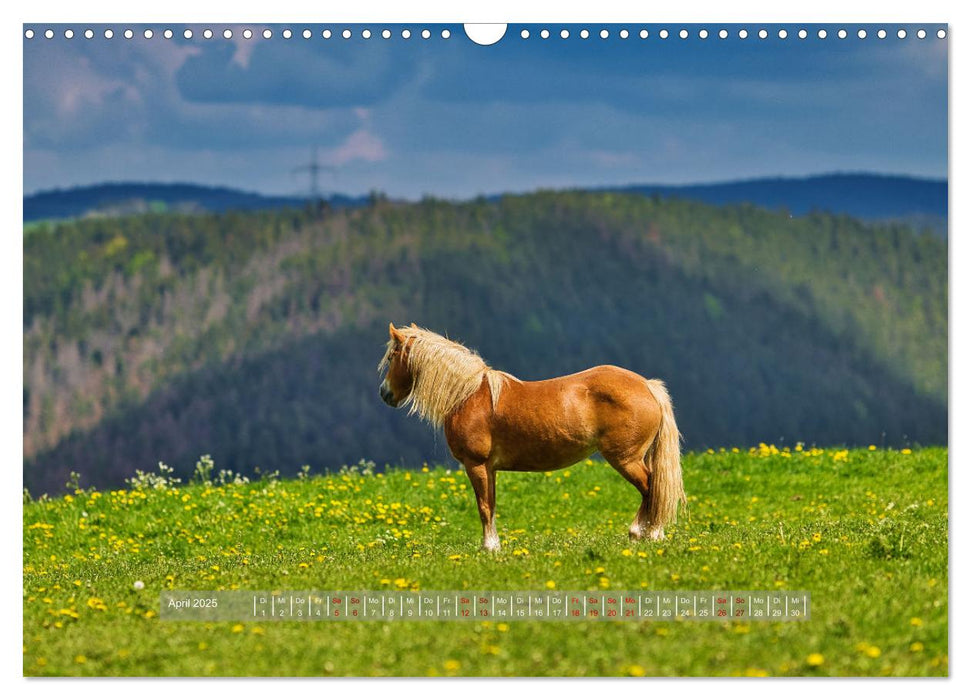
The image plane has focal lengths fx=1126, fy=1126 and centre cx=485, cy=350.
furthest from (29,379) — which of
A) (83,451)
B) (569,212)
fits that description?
(569,212)

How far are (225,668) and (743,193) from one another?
9.43 m

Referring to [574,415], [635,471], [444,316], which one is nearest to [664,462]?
[635,471]

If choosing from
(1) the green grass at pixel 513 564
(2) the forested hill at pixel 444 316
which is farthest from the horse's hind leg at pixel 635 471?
(2) the forested hill at pixel 444 316

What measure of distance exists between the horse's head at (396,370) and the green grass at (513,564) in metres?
1.56

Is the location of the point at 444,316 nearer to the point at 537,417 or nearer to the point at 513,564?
the point at 537,417

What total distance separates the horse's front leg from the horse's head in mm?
955

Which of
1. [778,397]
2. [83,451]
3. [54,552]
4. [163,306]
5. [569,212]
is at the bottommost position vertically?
[54,552]

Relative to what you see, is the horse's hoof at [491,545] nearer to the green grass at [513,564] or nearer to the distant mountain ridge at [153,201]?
the green grass at [513,564]

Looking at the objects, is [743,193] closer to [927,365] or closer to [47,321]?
[927,365]

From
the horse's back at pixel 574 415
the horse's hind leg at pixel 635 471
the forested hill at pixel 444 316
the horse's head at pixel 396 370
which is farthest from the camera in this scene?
the forested hill at pixel 444 316

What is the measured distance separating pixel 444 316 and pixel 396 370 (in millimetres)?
4253

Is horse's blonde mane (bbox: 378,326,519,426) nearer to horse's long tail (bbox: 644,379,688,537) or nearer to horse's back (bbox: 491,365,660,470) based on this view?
horse's back (bbox: 491,365,660,470)

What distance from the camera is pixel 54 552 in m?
13.5

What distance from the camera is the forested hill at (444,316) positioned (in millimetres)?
13914
